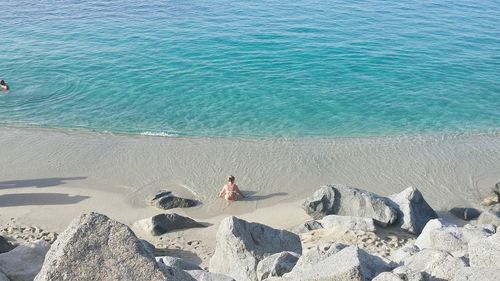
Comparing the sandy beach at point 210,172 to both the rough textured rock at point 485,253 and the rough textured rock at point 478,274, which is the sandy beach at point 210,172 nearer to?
the rough textured rock at point 485,253

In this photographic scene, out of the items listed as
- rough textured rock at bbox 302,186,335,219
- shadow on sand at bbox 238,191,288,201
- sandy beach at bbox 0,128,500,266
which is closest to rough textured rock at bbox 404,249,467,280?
rough textured rock at bbox 302,186,335,219

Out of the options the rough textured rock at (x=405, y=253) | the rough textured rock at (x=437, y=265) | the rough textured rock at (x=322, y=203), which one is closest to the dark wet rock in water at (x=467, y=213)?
the rough textured rock at (x=322, y=203)

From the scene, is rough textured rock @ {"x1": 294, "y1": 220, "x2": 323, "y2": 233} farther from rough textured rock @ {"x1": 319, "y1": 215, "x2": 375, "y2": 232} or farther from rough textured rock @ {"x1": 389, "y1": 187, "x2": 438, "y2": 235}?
rough textured rock @ {"x1": 389, "y1": 187, "x2": 438, "y2": 235}

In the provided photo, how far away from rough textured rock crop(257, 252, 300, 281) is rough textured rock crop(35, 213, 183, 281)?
3.26 metres

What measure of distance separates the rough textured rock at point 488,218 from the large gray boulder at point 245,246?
22.8ft

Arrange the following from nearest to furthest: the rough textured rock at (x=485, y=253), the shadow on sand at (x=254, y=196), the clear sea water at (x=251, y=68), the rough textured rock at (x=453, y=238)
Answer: the rough textured rock at (x=485, y=253)
the rough textured rock at (x=453, y=238)
the shadow on sand at (x=254, y=196)
the clear sea water at (x=251, y=68)

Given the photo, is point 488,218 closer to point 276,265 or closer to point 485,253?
point 485,253

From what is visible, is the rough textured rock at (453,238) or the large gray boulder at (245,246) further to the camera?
the rough textured rock at (453,238)

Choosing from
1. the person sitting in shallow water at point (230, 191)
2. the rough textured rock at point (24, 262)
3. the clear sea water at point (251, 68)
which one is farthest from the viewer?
the clear sea water at point (251, 68)

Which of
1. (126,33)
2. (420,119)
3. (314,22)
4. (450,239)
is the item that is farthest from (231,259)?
(314,22)

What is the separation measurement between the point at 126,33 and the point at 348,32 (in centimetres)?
1619

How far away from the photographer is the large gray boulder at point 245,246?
10.0 meters

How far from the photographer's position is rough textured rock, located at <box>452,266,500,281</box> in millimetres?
6934

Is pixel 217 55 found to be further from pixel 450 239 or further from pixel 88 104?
pixel 450 239
